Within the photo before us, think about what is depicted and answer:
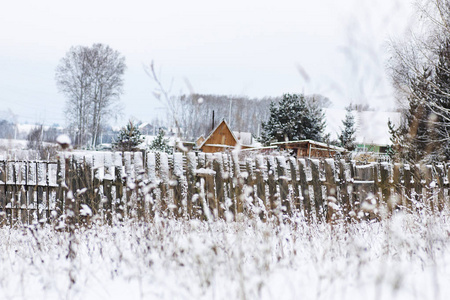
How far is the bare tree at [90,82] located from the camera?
29234mm

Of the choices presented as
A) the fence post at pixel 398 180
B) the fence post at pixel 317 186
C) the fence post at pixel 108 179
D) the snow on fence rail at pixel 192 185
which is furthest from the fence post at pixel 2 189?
the fence post at pixel 398 180

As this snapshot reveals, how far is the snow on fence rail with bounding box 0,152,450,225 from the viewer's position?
4.76 meters

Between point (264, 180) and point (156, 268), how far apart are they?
8.64 feet

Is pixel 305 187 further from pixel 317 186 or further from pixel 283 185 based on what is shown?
pixel 283 185

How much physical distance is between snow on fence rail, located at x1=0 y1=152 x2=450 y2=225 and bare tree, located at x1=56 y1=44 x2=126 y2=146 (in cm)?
2471

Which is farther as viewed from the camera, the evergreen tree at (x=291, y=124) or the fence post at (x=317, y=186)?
the evergreen tree at (x=291, y=124)

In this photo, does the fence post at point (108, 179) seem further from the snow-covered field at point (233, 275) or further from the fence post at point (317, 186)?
the fence post at point (317, 186)

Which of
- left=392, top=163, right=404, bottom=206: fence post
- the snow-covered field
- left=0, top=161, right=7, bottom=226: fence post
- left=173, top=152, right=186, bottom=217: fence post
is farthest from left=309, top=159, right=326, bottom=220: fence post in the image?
left=0, top=161, right=7, bottom=226: fence post

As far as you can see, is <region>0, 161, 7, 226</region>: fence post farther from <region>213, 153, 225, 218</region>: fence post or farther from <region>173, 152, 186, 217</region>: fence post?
<region>213, 153, 225, 218</region>: fence post

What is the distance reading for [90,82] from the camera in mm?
29281

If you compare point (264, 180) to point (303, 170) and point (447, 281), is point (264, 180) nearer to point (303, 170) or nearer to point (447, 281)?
point (303, 170)

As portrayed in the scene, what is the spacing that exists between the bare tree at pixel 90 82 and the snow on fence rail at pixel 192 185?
24.7m

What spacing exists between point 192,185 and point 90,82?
27.2 metres

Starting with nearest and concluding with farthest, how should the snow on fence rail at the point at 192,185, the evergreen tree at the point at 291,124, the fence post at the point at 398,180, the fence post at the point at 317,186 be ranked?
the snow on fence rail at the point at 192,185 → the fence post at the point at 317,186 → the fence post at the point at 398,180 → the evergreen tree at the point at 291,124
